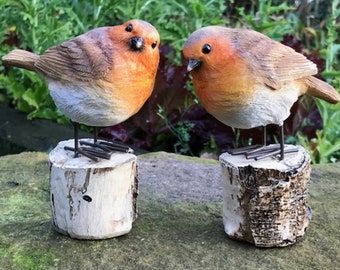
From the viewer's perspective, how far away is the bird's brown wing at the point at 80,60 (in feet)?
7.98

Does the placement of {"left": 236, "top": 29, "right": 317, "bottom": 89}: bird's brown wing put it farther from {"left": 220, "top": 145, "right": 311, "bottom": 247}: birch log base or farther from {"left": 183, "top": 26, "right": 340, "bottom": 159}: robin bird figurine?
{"left": 220, "top": 145, "right": 311, "bottom": 247}: birch log base

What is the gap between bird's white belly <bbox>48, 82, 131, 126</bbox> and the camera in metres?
2.43

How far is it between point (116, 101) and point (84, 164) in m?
0.28

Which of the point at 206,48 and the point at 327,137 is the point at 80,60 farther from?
the point at 327,137

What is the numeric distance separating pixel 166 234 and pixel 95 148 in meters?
0.45

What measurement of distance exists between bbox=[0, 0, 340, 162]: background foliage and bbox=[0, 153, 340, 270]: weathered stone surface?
26.8 inches

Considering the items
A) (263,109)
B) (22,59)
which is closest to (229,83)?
(263,109)

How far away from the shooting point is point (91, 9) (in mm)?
4422

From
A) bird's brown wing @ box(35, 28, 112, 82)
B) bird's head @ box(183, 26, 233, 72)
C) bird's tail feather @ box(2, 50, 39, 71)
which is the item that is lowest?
bird's tail feather @ box(2, 50, 39, 71)

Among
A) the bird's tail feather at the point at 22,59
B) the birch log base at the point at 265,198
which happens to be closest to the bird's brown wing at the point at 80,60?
the bird's tail feather at the point at 22,59

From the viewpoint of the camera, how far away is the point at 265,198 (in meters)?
2.43

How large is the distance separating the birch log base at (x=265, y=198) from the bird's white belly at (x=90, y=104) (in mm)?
454

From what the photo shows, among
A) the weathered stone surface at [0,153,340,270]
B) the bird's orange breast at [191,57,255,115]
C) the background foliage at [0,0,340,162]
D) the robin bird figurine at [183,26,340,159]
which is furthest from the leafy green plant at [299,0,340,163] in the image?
the bird's orange breast at [191,57,255,115]

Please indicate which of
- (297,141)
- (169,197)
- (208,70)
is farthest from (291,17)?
(208,70)
